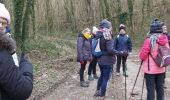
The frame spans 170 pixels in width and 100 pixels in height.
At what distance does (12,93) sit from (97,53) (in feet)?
21.3

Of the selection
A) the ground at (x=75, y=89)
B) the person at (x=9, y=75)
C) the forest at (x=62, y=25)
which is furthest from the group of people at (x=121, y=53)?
the person at (x=9, y=75)

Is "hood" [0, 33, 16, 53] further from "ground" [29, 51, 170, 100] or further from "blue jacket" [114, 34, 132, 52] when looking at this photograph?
"blue jacket" [114, 34, 132, 52]

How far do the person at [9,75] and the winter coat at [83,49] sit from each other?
25.7ft

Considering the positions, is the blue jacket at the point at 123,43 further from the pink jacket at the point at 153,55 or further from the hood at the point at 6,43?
the hood at the point at 6,43

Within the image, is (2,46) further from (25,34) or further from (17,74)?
(25,34)

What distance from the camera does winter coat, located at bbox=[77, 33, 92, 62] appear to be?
11.3 m

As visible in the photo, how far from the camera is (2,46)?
3262 millimetres

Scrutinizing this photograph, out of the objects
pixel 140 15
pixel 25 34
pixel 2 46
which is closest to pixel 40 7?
pixel 140 15

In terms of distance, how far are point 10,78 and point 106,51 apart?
6398 millimetres

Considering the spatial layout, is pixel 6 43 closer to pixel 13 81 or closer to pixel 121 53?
pixel 13 81

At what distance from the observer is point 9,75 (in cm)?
321

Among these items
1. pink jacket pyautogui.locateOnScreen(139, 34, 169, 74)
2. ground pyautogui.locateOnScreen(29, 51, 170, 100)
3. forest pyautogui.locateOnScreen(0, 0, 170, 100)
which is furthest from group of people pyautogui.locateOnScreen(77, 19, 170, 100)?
forest pyautogui.locateOnScreen(0, 0, 170, 100)

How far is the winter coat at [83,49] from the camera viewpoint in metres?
11.3

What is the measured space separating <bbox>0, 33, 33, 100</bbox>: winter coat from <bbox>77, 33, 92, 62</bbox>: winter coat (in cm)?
786
